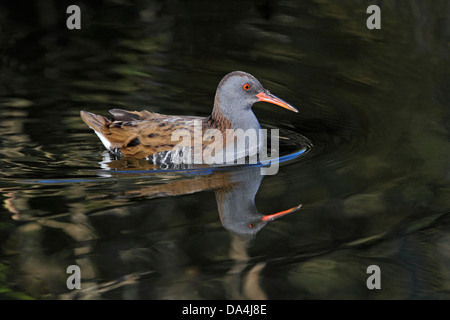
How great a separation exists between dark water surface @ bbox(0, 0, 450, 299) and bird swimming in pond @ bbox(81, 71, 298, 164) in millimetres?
241

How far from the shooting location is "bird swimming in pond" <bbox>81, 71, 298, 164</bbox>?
8.67m

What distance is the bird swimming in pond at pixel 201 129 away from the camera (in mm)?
8668

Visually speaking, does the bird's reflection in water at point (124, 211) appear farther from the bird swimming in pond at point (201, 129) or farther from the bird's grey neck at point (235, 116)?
the bird's grey neck at point (235, 116)

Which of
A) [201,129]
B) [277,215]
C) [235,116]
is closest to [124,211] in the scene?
[277,215]

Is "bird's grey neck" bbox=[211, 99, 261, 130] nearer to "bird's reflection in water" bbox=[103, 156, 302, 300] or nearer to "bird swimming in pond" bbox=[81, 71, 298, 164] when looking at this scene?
"bird swimming in pond" bbox=[81, 71, 298, 164]

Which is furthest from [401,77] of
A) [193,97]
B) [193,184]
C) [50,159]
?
[50,159]

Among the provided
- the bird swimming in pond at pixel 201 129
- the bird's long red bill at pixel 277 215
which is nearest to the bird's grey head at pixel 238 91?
the bird swimming in pond at pixel 201 129

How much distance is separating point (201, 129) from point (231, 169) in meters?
0.72

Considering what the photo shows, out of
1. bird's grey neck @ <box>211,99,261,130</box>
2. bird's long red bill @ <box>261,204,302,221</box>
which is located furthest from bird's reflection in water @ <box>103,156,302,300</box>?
bird's grey neck @ <box>211,99,261,130</box>

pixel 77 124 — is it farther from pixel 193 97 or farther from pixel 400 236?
pixel 400 236

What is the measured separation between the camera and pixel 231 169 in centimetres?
827

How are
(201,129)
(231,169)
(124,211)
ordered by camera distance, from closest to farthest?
(124,211)
(231,169)
(201,129)

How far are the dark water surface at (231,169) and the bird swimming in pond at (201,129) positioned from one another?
0.79 ft

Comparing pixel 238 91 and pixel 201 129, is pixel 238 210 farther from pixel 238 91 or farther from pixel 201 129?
pixel 238 91
